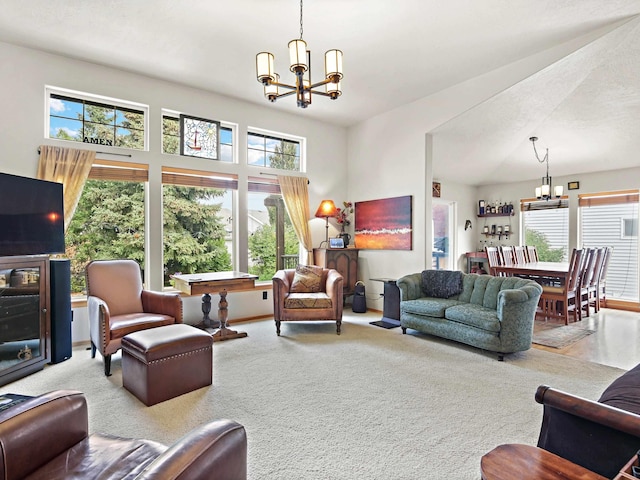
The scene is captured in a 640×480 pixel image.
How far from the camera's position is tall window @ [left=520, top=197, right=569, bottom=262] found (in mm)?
6711

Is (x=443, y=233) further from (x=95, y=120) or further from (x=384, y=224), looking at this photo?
(x=95, y=120)

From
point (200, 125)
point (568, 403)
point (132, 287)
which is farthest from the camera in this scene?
point (200, 125)

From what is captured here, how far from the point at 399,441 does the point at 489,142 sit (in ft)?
17.5

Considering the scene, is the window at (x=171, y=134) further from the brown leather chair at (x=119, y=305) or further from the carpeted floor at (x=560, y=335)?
the carpeted floor at (x=560, y=335)

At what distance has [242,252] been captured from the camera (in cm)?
520

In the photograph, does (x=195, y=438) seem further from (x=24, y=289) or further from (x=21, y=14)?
(x=21, y=14)

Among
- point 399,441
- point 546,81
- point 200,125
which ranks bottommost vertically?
point 399,441

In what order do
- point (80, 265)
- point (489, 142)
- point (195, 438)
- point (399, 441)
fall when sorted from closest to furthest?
point (195, 438) < point (399, 441) < point (80, 265) < point (489, 142)

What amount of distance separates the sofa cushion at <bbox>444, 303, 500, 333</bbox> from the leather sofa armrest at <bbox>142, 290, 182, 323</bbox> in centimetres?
296

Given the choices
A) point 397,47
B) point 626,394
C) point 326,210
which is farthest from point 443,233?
point 626,394

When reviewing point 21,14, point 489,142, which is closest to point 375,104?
point 489,142

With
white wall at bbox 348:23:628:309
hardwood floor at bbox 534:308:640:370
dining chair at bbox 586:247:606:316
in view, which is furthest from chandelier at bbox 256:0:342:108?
dining chair at bbox 586:247:606:316

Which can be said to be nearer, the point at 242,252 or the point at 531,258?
the point at 242,252

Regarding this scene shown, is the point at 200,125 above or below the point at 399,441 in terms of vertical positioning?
above
